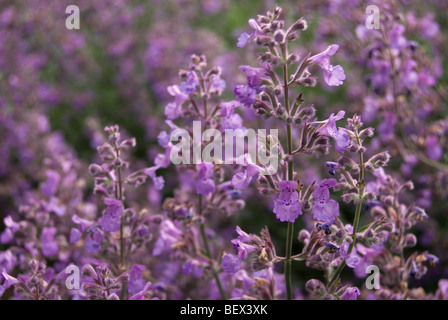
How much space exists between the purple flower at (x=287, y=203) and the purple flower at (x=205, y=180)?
52cm

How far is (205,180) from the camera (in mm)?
2637

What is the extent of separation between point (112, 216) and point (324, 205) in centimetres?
105

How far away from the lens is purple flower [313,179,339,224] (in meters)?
2.15

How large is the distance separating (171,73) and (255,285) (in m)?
3.99

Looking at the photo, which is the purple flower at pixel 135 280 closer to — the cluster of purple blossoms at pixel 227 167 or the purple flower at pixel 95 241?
the cluster of purple blossoms at pixel 227 167

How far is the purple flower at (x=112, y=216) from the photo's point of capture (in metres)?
2.53

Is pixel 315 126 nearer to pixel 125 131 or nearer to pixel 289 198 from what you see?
pixel 289 198

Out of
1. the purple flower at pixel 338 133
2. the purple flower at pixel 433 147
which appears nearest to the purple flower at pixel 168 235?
the purple flower at pixel 338 133

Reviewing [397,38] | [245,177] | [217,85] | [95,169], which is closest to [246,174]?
[245,177]

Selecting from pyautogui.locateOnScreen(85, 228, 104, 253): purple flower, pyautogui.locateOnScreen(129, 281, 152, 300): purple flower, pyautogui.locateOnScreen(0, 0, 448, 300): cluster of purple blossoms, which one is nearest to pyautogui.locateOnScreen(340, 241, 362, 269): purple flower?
pyautogui.locateOnScreen(0, 0, 448, 300): cluster of purple blossoms

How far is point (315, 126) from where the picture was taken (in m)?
2.28

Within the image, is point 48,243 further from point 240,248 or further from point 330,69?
point 330,69

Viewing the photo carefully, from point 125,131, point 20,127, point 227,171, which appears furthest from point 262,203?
point 20,127

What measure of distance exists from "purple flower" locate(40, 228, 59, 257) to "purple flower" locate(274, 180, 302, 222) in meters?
1.64
